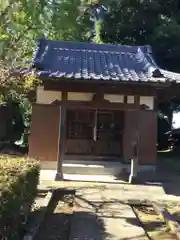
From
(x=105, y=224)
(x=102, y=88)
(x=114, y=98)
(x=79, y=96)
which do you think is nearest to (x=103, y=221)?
(x=105, y=224)

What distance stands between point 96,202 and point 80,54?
746 cm

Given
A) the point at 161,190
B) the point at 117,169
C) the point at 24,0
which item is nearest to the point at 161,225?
the point at 161,190

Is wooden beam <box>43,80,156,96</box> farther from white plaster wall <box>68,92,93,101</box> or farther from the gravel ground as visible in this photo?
the gravel ground

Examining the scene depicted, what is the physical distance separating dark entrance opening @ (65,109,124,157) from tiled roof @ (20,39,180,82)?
5.97ft

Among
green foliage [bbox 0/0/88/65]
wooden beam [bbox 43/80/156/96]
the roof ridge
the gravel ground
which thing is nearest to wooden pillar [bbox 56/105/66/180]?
wooden beam [bbox 43/80/156/96]

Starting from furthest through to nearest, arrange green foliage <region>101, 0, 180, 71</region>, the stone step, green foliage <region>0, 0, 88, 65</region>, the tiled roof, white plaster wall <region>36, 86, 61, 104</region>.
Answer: green foliage <region>101, 0, 180, 71</region> < green foliage <region>0, 0, 88, 65</region> < white plaster wall <region>36, 86, 61, 104</region> < the tiled roof < the stone step

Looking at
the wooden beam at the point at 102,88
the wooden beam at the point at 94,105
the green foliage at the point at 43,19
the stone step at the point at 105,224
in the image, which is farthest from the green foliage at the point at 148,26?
the stone step at the point at 105,224

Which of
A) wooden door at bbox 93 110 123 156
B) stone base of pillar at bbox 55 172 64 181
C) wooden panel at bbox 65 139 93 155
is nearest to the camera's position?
stone base of pillar at bbox 55 172 64 181

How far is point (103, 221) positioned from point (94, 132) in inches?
301

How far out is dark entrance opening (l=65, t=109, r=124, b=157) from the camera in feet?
49.1

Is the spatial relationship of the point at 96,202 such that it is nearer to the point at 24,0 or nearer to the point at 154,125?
the point at 154,125

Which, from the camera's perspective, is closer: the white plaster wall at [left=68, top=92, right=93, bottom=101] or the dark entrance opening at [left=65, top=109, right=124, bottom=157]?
the white plaster wall at [left=68, top=92, right=93, bottom=101]

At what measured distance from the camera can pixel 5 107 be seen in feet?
66.3

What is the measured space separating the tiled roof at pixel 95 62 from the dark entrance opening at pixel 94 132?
71.7 inches
